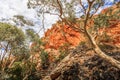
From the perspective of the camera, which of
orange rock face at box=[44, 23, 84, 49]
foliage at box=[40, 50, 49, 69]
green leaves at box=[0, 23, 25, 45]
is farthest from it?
orange rock face at box=[44, 23, 84, 49]

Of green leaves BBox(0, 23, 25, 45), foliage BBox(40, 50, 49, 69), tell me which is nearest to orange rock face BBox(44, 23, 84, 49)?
foliage BBox(40, 50, 49, 69)

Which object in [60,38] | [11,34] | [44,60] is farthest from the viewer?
[60,38]

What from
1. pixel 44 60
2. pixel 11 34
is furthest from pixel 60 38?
pixel 11 34

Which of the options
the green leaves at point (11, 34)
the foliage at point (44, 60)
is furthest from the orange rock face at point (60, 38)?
the green leaves at point (11, 34)

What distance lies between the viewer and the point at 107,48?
90.5ft

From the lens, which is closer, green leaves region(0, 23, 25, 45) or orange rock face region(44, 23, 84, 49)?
green leaves region(0, 23, 25, 45)

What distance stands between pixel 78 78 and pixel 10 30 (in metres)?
12.2

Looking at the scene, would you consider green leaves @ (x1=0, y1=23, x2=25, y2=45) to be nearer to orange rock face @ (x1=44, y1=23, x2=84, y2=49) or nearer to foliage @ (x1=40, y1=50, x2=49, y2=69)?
foliage @ (x1=40, y1=50, x2=49, y2=69)

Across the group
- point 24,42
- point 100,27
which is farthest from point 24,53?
point 100,27

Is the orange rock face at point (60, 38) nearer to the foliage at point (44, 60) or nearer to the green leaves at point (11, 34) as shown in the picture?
the foliage at point (44, 60)

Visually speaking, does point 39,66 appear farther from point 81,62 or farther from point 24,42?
point 81,62

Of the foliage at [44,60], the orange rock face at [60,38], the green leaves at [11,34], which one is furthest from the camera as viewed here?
the orange rock face at [60,38]

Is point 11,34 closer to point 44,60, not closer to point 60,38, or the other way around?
point 44,60

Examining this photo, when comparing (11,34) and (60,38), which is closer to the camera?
(11,34)
